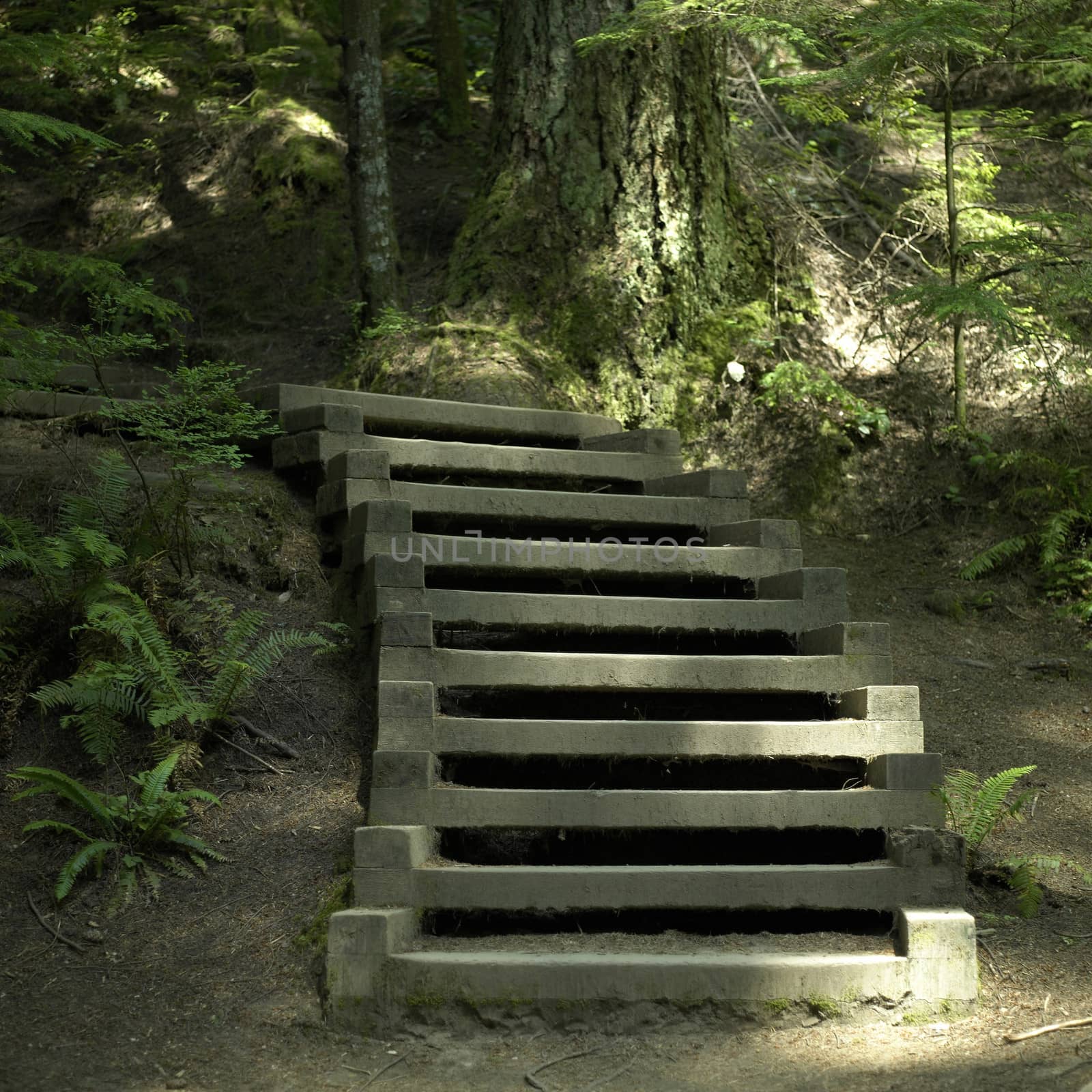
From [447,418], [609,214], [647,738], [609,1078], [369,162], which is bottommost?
[609,1078]

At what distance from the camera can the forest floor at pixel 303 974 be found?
3867 millimetres

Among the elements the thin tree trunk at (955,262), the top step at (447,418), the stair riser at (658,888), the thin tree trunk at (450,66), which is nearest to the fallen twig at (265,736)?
the stair riser at (658,888)

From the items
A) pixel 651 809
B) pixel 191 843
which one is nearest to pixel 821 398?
→ pixel 651 809

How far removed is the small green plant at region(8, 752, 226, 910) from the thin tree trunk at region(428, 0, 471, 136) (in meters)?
10.6

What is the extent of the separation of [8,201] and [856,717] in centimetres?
1172

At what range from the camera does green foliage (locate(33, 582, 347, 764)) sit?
505 centimetres

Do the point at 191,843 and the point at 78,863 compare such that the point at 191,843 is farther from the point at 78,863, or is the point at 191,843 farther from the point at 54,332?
the point at 54,332

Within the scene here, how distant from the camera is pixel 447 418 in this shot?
717 centimetres

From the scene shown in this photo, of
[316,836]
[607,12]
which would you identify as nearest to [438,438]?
[316,836]

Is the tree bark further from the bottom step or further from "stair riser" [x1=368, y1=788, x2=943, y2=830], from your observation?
the bottom step

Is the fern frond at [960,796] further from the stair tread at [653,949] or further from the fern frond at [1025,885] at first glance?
the stair tread at [653,949]

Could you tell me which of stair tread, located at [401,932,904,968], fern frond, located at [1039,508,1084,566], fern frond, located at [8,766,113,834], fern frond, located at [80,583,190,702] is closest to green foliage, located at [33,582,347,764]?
fern frond, located at [80,583,190,702]

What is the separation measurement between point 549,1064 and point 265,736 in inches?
85.8

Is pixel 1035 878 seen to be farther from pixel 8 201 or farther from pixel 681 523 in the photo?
pixel 8 201
